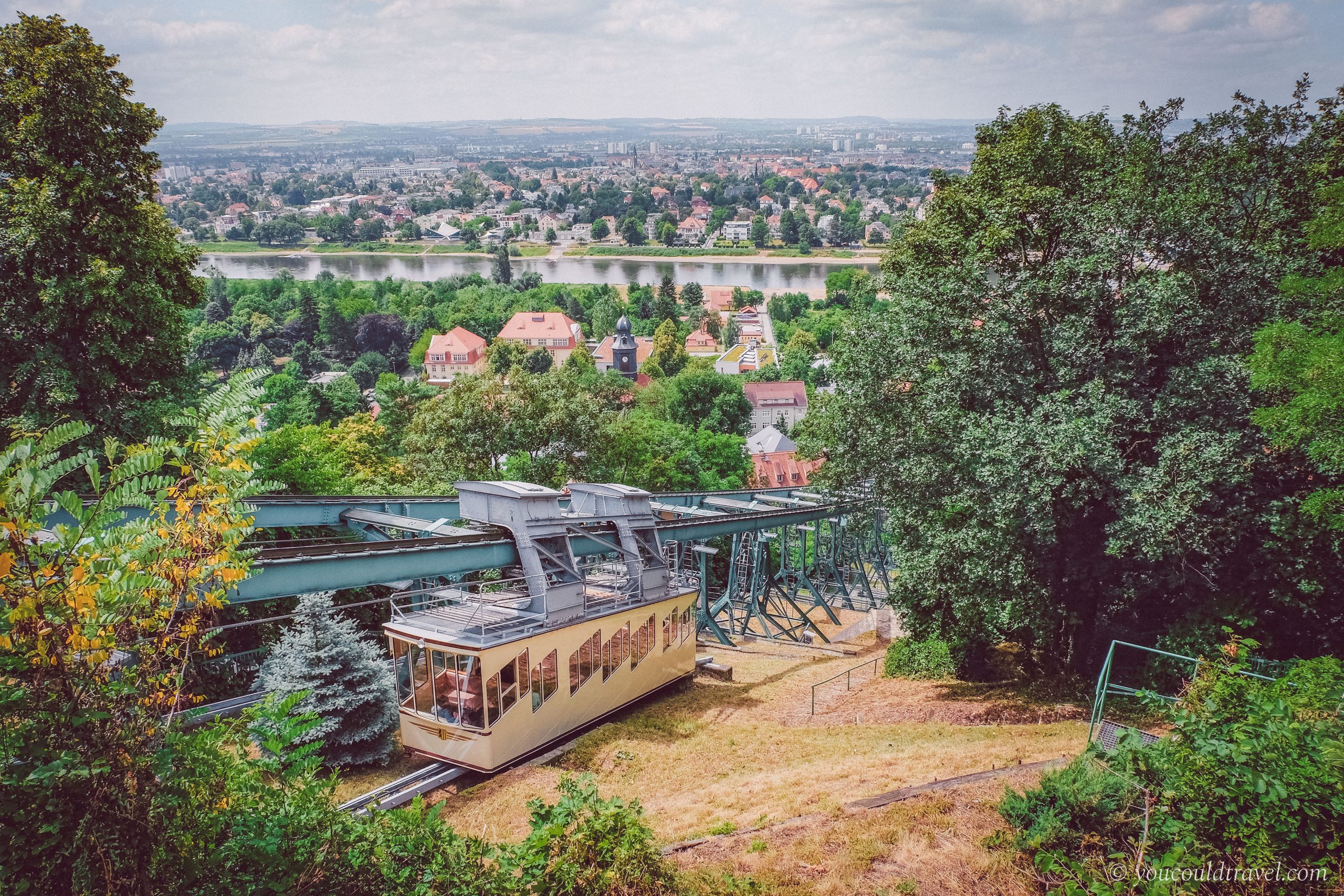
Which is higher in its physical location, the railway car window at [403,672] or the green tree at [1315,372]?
the green tree at [1315,372]

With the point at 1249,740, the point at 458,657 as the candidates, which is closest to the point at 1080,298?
the point at 1249,740

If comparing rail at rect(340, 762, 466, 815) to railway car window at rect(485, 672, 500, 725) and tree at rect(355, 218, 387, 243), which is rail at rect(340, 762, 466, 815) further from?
tree at rect(355, 218, 387, 243)

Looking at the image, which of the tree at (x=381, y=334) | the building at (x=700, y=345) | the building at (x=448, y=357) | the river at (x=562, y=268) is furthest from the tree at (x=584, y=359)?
the river at (x=562, y=268)

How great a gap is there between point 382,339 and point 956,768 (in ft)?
310

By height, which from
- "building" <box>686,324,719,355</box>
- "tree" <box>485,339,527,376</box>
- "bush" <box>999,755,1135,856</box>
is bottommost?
"building" <box>686,324,719,355</box>

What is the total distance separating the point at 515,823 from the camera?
1090 centimetres

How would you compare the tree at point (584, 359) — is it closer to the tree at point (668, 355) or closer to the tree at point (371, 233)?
the tree at point (668, 355)

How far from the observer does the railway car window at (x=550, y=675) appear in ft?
43.5

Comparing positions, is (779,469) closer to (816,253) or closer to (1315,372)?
(1315,372)

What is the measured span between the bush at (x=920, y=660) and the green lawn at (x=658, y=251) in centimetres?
16884

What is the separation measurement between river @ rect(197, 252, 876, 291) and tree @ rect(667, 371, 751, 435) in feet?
275

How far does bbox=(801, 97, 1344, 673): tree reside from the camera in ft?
40.5

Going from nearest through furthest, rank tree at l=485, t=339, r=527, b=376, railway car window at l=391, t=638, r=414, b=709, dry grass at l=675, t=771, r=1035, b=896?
dry grass at l=675, t=771, r=1035, b=896 < railway car window at l=391, t=638, r=414, b=709 < tree at l=485, t=339, r=527, b=376

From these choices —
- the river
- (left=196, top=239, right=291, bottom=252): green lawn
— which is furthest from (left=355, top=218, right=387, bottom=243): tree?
the river
